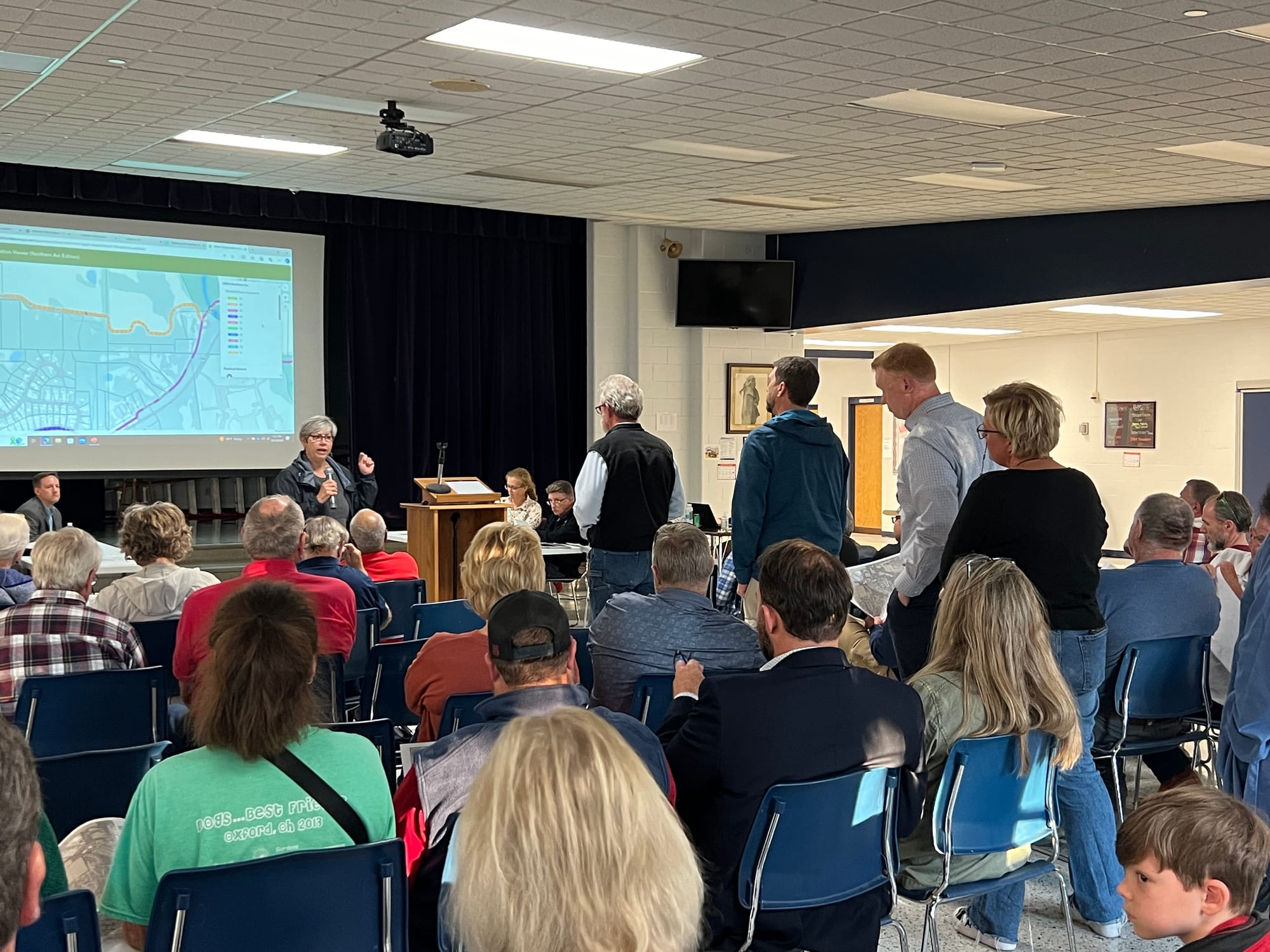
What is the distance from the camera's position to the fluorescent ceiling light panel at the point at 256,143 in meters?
7.30

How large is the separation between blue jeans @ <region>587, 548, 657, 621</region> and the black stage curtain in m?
4.61

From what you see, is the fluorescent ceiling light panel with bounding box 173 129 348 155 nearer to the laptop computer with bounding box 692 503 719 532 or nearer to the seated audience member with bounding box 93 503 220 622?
the seated audience member with bounding box 93 503 220 622

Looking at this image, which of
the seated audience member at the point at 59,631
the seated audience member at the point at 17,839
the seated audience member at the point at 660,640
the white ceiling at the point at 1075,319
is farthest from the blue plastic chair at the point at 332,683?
the white ceiling at the point at 1075,319

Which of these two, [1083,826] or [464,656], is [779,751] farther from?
[1083,826]

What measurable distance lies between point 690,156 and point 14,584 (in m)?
4.57

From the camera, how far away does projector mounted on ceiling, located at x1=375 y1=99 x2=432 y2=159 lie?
242 inches

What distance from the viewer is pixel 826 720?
2.60m

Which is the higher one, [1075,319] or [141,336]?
[1075,319]

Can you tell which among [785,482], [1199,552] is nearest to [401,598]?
[785,482]

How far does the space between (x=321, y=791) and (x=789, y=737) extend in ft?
3.02

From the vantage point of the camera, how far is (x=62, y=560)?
3926 millimetres

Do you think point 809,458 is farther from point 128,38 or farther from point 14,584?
point 128,38

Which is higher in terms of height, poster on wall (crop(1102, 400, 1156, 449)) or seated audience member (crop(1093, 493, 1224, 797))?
poster on wall (crop(1102, 400, 1156, 449))

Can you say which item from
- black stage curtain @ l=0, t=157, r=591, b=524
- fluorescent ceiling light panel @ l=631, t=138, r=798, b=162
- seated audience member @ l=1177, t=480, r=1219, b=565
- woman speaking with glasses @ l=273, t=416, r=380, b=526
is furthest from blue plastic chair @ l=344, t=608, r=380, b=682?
black stage curtain @ l=0, t=157, r=591, b=524
